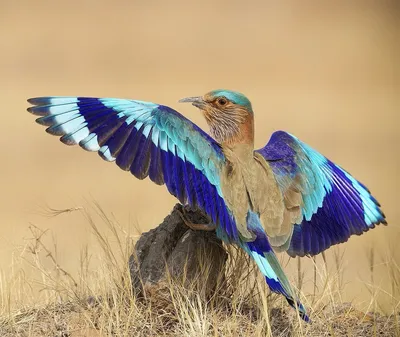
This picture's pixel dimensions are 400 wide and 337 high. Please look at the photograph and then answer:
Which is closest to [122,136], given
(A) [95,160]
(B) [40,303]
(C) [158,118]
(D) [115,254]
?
(C) [158,118]

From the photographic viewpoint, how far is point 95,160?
12164mm

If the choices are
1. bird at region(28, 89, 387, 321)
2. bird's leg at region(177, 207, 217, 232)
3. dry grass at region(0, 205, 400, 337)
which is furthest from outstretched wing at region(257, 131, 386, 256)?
bird's leg at region(177, 207, 217, 232)

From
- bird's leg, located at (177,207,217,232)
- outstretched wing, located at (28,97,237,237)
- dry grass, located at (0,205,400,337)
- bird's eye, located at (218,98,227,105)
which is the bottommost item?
dry grass, located at (0,205,400,337)

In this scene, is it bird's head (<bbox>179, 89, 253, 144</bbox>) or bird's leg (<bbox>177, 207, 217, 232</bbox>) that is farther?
bird's head (<bbox>179, 89, 253, 144</bbox>)

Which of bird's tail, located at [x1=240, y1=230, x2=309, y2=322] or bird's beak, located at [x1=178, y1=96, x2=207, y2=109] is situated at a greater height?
bird's beak, located at [x1=178, y1=96, x2=207, y2=109]

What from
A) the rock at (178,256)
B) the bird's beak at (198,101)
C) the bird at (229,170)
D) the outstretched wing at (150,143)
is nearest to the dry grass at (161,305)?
the rock at (178,256)

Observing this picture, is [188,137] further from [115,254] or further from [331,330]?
[331,330]

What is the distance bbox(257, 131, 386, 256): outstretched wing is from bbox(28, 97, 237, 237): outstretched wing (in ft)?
1.49

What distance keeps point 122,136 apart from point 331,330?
1353mm

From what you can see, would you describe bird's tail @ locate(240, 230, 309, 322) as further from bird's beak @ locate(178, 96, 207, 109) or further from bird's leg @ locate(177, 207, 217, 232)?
bird's beak @ locate(178, 96, 207, 109)

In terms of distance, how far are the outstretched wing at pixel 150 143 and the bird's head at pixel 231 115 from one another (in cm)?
25

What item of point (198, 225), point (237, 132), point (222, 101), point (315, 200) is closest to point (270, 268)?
point (198, 225)

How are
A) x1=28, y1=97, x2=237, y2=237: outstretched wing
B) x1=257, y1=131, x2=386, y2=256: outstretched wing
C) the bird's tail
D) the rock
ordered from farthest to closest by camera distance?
x1=257, y1=131, x2=386, y2=256: outstretched wing → the rock → x1=28, y1=97, x2=237, y2=237: outstretched wing → the bird's tail

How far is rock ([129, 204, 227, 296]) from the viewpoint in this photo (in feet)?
18.6
